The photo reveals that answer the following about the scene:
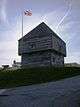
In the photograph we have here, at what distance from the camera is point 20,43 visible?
46.4 metres

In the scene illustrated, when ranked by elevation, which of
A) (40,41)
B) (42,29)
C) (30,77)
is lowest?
(30,77)

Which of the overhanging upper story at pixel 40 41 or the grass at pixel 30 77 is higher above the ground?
the overhanging upper story at pixel 40 41

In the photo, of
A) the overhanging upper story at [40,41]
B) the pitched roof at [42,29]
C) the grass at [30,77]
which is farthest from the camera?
the pitched roof at [42,29]

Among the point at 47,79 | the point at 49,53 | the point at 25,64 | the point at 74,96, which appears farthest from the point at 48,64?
the point at 74,96

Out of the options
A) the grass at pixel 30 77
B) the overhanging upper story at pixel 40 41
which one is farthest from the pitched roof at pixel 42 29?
the grass at pixel 30 77

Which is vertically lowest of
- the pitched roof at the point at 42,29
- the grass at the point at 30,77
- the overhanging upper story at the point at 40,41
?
the grass at the point at 30,77

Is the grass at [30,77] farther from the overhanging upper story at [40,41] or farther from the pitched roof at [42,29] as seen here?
the pitched roof at [42,29]

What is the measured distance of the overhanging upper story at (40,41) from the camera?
42.0 m

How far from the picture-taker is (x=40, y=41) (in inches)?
1703

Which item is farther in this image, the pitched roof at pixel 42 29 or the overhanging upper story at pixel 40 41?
the pitched roof at pixel 42 29

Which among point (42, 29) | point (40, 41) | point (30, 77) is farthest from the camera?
point (42, 29)

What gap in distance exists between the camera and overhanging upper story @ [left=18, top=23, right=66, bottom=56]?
41969 mm

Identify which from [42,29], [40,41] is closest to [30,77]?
[40,41]

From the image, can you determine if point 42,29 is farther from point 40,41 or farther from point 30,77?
point 30,77
